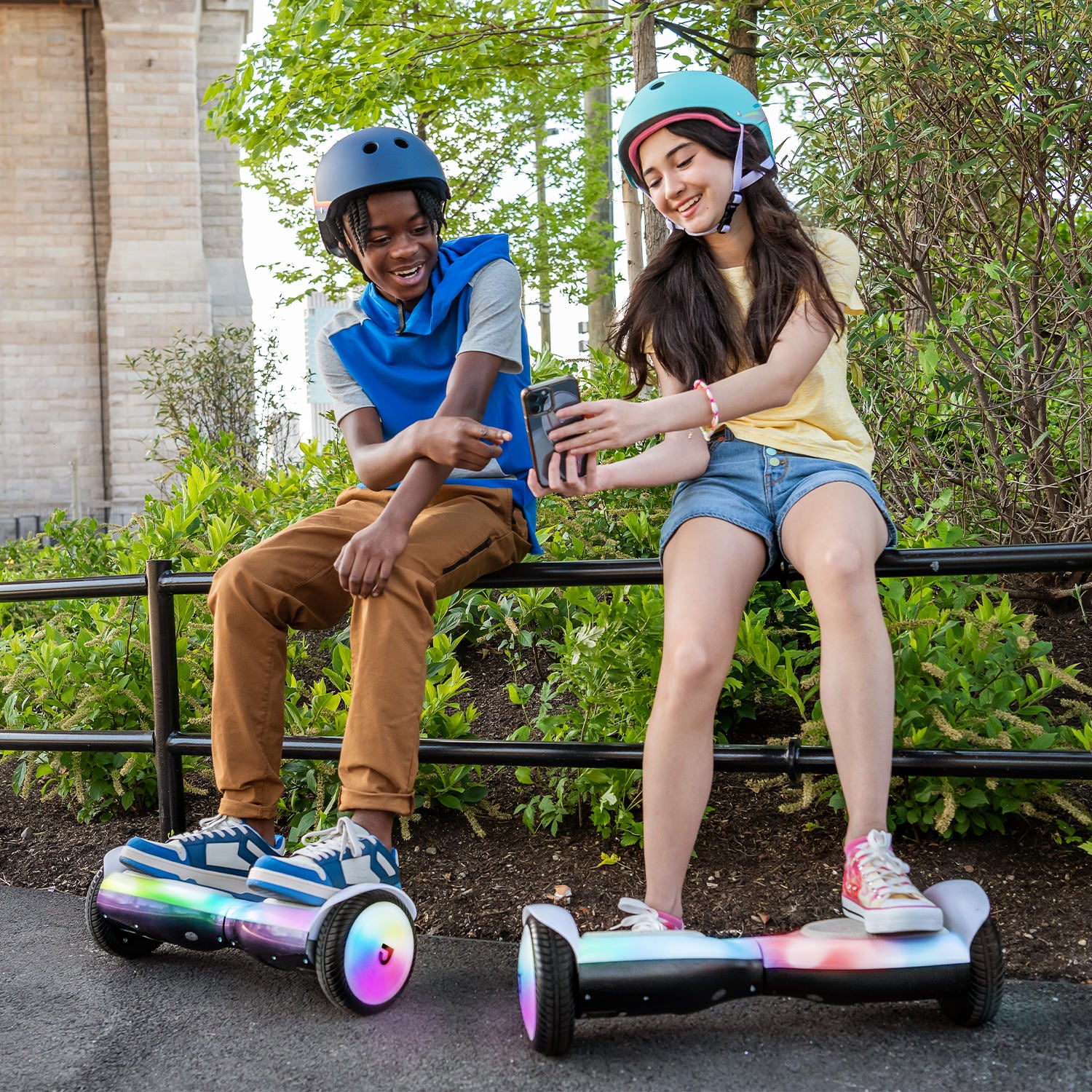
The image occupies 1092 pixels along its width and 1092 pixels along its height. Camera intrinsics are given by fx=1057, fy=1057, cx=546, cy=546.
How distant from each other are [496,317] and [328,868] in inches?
49.1

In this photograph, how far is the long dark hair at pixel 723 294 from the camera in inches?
88.4

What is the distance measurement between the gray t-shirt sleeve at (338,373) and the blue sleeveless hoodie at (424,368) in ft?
0.06

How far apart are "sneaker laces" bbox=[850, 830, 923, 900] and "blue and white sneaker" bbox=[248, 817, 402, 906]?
2.82ft

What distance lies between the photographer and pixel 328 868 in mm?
1923

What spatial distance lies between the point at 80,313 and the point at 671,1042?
1903 centimetres

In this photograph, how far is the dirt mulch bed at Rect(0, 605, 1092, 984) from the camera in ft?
7.51

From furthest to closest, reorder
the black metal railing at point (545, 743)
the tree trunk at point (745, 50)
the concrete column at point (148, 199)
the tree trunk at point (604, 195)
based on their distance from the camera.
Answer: the concrete column at point (148, 199) < the tree trunk at point (604, 195) < the tree trunk at point (745, 50) < the black metal railing at point (545, 743)

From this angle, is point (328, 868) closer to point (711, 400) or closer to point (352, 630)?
point (352, 630)

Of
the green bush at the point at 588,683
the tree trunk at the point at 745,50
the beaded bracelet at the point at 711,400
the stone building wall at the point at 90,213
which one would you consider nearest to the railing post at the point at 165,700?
the green bush at the point at 588,683

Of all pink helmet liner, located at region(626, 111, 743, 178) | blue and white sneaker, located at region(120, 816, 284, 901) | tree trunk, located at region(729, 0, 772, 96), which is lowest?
blue and white sneaker, located at region(120, 816, 284, 901)

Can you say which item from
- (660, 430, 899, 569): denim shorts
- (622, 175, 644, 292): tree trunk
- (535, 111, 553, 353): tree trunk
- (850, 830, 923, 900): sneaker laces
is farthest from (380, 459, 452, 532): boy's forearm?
(535, 111, 553, 353): tree trunk

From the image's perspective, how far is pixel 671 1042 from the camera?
5.92 feet

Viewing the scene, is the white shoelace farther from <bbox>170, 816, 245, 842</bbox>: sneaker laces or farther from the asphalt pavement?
<bbox>170, 816, 245, 842</bbox>: sneaker laces

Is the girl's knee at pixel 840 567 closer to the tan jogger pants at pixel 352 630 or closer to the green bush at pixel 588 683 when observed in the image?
the green bush at pixel 588 683
